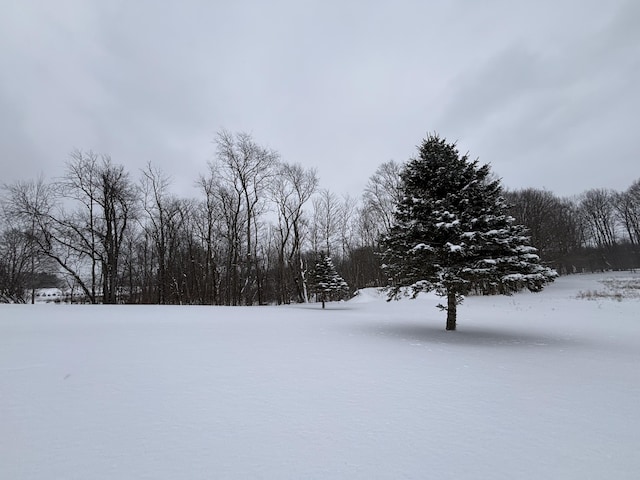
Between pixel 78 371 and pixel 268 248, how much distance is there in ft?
135

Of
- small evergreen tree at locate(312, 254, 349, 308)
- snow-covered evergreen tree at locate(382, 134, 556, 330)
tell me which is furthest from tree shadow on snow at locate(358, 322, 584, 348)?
small evergreen tree at locate(312, 254, 349, 308)

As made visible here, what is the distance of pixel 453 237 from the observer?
8.74m

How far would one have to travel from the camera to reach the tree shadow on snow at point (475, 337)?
8000 mm

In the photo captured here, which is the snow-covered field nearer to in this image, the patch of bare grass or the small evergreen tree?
the patch of bare grass

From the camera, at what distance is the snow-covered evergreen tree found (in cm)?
839

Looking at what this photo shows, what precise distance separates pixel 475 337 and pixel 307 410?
7.52 meters

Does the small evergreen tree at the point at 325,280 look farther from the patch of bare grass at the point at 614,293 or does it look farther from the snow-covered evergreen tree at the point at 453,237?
the patch of bare grass at the point at 614,293

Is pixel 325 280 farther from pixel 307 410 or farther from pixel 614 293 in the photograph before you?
pixel 307 410

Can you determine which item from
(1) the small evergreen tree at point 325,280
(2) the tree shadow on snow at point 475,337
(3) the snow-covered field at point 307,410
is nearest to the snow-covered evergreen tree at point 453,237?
(2) the tree shadow on snow at point 475,337

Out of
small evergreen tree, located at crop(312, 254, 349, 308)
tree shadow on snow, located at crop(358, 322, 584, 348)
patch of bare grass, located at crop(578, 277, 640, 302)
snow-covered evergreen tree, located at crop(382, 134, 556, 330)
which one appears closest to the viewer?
tree shadow on snow, located at crop(358, 322, 584, 348)

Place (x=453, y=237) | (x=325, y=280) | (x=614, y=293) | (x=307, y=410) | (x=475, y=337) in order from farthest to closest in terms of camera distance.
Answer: (x=325, y=280) < (x=614, y=293) < (x=475, y=337) < (x=453, y=237) < (x=307, y=410)

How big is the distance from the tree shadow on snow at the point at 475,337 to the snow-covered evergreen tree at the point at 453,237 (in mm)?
925

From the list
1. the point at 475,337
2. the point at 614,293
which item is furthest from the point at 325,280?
the point at 614,293

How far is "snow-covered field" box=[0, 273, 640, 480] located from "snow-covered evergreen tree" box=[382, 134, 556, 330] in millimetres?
2167
